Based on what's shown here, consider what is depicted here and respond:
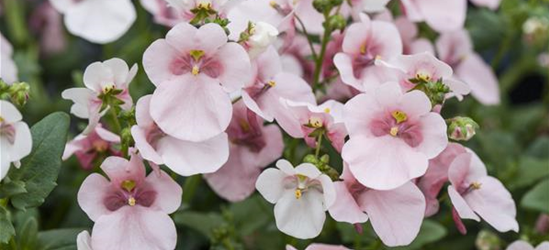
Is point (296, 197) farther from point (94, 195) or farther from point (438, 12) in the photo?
point (438, 12)

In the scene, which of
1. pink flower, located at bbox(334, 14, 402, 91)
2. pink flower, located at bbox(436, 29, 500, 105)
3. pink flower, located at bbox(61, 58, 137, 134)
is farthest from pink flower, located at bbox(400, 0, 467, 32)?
pink flower, located at bbox(61, 58, 137, 134)

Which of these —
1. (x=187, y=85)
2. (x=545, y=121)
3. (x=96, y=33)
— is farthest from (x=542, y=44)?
(x=187, y=85)

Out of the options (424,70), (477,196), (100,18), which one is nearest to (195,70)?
(424,70)

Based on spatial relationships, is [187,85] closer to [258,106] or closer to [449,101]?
[258,106]

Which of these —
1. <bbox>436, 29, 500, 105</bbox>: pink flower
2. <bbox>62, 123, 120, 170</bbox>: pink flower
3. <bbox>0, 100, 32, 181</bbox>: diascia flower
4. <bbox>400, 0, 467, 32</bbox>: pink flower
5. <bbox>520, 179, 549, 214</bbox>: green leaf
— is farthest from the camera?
<bbox>436, 29, 500, 105</bbox>: pink flower

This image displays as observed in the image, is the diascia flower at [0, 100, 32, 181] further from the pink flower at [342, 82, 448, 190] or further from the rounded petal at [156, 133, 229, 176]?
the pink flower at [342, 82, 448, 190]
